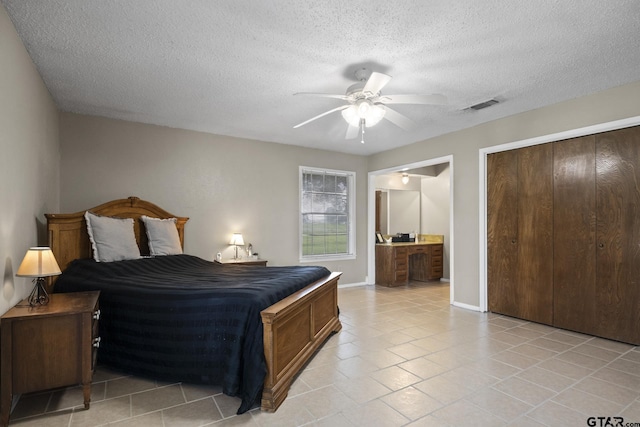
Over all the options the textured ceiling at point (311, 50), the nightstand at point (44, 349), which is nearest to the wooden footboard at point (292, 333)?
the nightstand at point (44, 349)

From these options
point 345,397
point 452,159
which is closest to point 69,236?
point 345,397

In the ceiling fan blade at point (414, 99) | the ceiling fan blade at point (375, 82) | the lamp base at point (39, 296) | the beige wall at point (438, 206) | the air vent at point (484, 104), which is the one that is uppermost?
the air vent at point (484, 104)

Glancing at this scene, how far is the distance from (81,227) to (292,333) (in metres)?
2.86

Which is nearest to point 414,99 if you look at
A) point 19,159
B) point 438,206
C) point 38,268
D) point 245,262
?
point 38,268

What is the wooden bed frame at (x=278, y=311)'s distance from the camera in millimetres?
2324

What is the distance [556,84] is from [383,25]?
2198 millimetres

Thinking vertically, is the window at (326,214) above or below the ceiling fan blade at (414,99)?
below

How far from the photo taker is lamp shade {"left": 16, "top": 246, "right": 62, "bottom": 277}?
2.29m

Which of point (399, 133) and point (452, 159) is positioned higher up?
point (399, 133)

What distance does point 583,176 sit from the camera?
382 centimetres

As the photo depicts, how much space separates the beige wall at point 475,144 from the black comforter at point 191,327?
9.79ft

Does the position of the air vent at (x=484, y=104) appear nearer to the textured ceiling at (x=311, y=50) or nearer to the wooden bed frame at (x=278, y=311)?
the textured ceiling at (x=311, y=50)

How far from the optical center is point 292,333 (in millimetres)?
2713

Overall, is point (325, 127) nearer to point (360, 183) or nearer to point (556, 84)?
point (360, 183)
